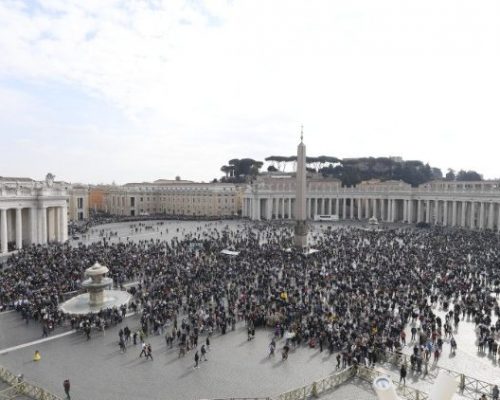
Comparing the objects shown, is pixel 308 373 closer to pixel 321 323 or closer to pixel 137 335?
pixel 321 323

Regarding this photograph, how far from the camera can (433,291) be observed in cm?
2198

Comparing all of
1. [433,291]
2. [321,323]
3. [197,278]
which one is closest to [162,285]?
[197,278]

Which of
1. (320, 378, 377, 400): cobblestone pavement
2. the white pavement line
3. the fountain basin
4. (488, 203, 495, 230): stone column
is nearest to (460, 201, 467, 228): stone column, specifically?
(488, 203, 495, 230): stone column

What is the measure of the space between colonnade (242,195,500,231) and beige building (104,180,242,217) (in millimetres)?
6096

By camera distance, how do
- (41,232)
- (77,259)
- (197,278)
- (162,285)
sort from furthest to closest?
1. (41,232)
2. (77,259)
3. (197,278)
4. (162,285)

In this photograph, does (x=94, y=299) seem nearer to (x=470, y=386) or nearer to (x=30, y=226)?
(x=470, y=386)

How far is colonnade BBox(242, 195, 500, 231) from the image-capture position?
180 ft

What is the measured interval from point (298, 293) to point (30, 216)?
105 ft

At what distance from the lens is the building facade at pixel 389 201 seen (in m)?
55.2

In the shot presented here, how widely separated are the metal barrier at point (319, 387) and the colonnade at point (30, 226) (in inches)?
1363

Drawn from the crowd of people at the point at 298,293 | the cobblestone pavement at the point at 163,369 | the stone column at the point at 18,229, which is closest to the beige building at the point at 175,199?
the stone column at the point at 18,229

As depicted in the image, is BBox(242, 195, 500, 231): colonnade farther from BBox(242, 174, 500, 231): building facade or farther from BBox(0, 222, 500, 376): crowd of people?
BBox(0, 222, 500, 376): crowd of people

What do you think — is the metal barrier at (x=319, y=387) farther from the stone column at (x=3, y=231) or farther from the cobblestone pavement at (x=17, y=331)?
the stone column at (x=3, y=231)

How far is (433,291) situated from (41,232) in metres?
36.9
